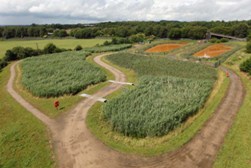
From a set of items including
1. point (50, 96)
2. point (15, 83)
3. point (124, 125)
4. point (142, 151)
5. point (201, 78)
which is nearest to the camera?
point (142, 151)

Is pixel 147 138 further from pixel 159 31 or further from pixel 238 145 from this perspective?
pixel 159 31

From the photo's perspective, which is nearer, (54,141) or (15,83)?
(54,141)

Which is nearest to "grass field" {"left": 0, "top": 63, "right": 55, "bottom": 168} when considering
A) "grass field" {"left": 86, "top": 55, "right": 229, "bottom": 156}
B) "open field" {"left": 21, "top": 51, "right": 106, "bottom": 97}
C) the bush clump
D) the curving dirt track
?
the curving dirt track

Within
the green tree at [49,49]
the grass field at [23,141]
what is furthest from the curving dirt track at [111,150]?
the green tree at [49,49]

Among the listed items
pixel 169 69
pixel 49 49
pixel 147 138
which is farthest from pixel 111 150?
pixel 49 49

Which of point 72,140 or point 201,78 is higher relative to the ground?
point 201,78

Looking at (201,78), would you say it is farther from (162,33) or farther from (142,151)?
(162,33)

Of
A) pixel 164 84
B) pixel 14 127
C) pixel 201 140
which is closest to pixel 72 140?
→ pixel 14 127

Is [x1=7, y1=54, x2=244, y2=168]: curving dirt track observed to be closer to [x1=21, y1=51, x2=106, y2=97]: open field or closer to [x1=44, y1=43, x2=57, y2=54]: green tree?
[x1=21, y1=51, x2=106, y2=97]: open field
